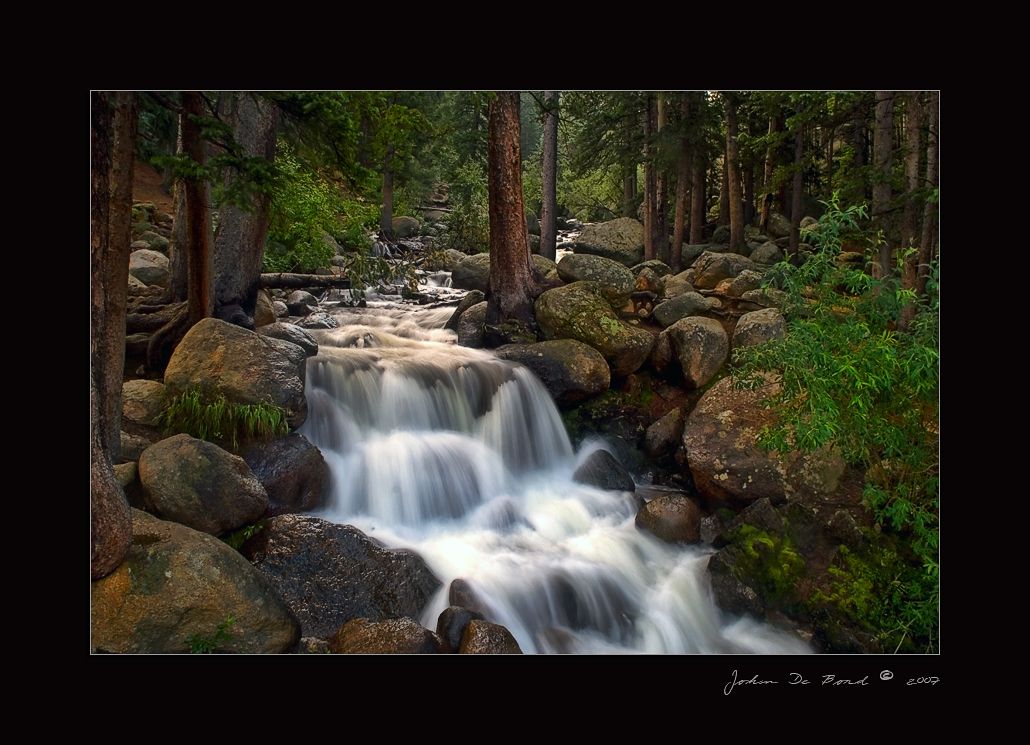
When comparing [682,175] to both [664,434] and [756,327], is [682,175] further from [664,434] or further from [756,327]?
[664,434]

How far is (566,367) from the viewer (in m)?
7.74

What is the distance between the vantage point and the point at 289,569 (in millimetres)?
4812

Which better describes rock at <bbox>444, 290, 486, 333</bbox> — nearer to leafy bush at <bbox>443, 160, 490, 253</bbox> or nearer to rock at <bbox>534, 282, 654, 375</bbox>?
rock at <bbox>534, 282, 654, 375</bbox>

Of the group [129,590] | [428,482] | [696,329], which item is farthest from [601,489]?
[129,590]

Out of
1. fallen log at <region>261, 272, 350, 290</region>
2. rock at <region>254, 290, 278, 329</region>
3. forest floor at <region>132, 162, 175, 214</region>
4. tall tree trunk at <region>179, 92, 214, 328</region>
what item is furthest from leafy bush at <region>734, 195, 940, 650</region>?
forest floor at <region>132, 162, 175, 214</region>

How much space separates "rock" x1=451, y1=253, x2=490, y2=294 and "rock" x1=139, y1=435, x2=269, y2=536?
8943 millimetres

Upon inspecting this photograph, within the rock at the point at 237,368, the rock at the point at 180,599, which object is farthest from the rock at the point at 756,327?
the rock at the point at 180,599

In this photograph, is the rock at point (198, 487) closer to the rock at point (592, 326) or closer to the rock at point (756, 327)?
the rock at point (592, 326)

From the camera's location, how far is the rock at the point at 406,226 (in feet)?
59.3

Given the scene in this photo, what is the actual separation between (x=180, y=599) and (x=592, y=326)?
5623 millimetres

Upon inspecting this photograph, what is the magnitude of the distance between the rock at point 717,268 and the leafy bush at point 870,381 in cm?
689

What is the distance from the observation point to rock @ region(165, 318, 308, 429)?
19.2 ft

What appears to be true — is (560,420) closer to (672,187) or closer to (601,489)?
(601,489)

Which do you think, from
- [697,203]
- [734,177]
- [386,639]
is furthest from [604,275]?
[697,203]
